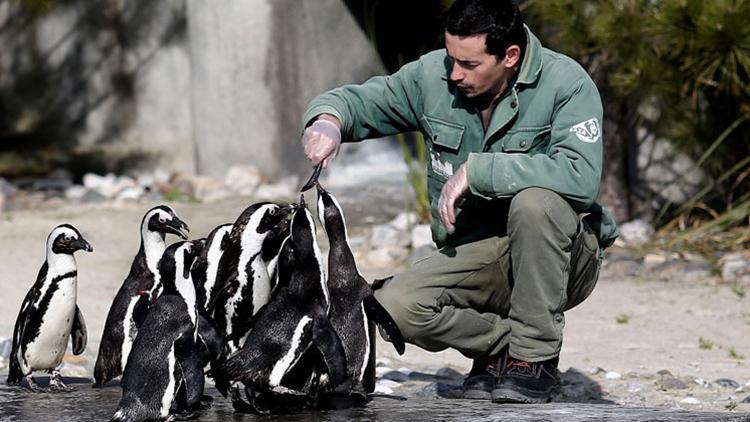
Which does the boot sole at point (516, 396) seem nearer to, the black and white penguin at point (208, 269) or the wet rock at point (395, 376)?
the black and white penguin at point (208, 269)

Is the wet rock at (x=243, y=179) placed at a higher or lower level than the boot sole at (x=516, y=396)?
higher

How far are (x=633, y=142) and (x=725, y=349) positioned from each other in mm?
2565

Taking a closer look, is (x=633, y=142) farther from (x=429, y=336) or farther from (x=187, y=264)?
(x=187, y=264)

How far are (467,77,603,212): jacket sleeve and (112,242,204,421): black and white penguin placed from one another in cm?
88

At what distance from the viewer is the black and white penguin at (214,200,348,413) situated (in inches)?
140

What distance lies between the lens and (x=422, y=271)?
4.11 m

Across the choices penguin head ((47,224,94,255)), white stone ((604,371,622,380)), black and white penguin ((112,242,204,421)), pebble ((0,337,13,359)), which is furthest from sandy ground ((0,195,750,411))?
black and white penguin ((112,242,204,421))

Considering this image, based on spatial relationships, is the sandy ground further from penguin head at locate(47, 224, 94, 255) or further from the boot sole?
penguin head at locate(47, 224, 94, 255)

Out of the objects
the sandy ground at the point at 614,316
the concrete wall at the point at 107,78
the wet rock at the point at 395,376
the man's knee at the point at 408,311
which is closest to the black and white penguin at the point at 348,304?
the man's knee at the point at 408,311

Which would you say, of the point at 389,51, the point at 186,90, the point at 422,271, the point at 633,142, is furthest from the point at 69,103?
the point at 422,271

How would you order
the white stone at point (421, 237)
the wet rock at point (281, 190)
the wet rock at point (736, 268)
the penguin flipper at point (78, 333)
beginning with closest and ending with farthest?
the penguin flipper at point (78, 333) → the wet rock at point (736, 268) → the white stone at point (421, 237) → the wet rock at point (281, 190)

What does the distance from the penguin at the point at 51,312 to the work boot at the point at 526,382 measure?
135cm

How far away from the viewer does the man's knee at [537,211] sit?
3.78 meters

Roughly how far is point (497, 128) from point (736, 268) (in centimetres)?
297
